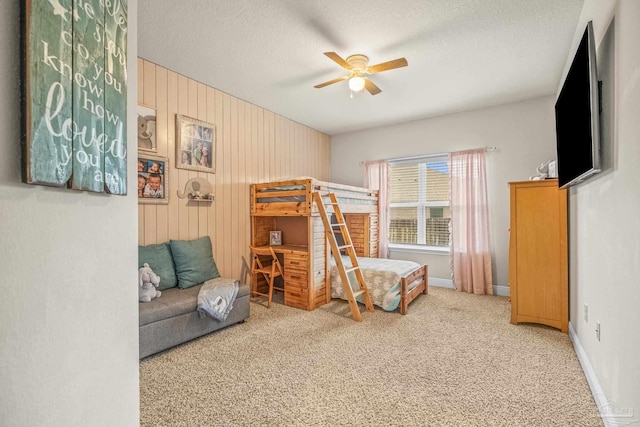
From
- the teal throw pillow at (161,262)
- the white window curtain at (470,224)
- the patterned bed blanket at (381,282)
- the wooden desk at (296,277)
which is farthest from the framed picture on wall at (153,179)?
the white window curtain at (470,224)

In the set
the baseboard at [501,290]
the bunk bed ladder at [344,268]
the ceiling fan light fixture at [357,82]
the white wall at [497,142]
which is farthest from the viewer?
the baseboard at [501,290]

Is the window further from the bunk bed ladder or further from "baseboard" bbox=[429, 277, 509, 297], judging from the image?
the bunk bed ladder

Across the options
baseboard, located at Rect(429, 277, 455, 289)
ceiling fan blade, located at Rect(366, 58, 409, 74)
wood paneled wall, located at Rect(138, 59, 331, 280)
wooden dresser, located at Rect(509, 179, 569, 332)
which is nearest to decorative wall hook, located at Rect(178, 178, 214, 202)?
wood paneled wall, located at Rect(138, 59, 331, 280)

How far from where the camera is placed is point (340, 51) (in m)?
2.86

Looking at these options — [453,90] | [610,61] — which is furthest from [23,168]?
[453,90]

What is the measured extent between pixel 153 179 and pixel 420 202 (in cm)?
388

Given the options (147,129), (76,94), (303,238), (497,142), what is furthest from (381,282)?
(76,94)

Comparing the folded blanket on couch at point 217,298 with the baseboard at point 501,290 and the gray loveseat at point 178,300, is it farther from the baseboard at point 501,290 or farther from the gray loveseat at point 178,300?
the baseboard at point 501,290

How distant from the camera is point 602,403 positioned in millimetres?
1727

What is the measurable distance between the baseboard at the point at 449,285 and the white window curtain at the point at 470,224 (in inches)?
3.8

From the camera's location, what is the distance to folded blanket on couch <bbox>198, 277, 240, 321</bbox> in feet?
8.95

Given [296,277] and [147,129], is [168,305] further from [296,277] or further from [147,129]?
[147,129]

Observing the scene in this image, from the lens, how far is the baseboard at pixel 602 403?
1.40 m

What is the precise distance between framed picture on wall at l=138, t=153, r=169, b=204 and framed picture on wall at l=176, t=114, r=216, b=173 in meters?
0.20
